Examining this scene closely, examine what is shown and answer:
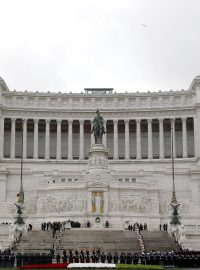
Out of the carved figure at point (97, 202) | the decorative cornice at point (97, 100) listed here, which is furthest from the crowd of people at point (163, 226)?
the decorative cornice at point (97, 100)

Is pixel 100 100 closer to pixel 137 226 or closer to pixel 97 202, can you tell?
pixel 97 202

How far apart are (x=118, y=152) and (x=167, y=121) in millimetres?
11116

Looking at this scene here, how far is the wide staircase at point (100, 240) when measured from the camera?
2562 inches

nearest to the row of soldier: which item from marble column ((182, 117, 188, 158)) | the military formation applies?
the military formation

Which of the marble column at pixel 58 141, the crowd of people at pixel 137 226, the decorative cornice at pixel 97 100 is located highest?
the decorative cornice at pixel 97 100

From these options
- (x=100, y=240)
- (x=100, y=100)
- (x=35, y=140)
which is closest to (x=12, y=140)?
(x=35, y=140)

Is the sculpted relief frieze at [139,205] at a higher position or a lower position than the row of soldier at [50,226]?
higher

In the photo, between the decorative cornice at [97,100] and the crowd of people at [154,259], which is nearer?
the crowd of people at [154,259]

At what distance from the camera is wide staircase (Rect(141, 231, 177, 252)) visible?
6488 centimetres

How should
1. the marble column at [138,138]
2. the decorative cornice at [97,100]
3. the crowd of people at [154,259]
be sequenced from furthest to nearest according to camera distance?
the decorative cornice at [97,100]
the marble column at [138,138]
the crowd of people at [154,259]

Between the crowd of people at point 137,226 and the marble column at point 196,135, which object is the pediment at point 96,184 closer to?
the crowd of people at point 137,226

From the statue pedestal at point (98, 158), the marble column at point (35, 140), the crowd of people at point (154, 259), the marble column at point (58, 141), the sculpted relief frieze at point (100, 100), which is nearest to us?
the crowd of people at point (154, 259)

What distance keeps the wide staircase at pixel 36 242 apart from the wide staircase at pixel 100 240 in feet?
4.66

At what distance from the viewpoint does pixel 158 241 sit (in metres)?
67.7
